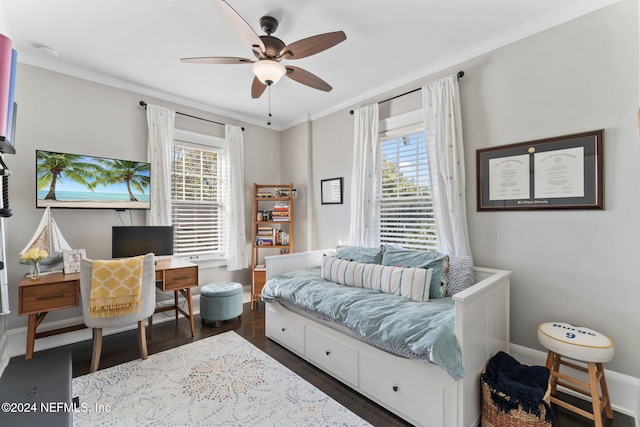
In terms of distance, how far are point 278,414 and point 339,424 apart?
0.40 m

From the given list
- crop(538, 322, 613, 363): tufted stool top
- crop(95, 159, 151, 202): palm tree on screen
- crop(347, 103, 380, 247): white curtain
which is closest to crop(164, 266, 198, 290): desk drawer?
crop(95, 159, 151, 202): palm tree on screen

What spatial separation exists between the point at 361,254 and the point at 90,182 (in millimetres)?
2933

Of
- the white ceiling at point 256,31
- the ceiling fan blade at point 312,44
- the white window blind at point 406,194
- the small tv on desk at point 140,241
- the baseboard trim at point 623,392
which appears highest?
the white ceiling at point 256,31

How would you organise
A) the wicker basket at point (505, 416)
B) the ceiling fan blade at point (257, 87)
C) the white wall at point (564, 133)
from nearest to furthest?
the wicker basket at point (505, 416) → the white wall at point (564, 133) → the ceiling fan blade at point (257, 87)

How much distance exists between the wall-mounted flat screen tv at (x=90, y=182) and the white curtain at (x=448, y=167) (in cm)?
316

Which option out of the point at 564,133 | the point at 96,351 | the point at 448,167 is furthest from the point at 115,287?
the point at 564,133

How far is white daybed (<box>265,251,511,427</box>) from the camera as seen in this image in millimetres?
1590

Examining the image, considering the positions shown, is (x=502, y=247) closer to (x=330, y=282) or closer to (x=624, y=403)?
(x=624, y=403)

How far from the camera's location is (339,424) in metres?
1.73

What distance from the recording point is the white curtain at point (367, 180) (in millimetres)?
3320

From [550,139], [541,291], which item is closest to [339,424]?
[541,291]

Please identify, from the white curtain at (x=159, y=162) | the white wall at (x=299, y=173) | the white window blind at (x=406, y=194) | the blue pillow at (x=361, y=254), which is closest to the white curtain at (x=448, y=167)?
the white window blind at (x=406, y=194)

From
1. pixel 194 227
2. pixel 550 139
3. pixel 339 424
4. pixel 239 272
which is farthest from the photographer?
pixel 239 272

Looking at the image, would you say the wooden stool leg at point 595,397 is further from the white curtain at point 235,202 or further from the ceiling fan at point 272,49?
the white curtain at point 235,202
